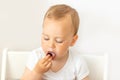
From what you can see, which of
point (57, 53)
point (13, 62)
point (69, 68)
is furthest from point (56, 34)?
point (13, 62)

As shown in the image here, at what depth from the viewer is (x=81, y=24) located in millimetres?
1223

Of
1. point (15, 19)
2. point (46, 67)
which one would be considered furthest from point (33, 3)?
point (46, 67)

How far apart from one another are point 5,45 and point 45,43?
287mm

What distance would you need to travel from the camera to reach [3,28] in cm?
120

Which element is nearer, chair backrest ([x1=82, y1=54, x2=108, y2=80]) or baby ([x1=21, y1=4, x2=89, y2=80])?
baby ([x1=21, y1=4, x2=89, y2=80])

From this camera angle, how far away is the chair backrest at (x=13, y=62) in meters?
1.17

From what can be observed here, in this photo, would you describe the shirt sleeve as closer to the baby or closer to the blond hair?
the baby

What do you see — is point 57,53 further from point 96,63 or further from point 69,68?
point 96,63

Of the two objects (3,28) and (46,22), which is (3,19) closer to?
(3,28)

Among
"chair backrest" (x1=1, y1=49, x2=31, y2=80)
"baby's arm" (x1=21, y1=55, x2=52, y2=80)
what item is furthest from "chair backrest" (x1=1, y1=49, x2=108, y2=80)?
"baby's arm" (x1=21, y1=55, x2=52, y2=80)

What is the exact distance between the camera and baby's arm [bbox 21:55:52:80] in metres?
0.99

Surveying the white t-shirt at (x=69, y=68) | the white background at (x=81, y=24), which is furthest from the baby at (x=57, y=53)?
the white background at (x=81, y=24)

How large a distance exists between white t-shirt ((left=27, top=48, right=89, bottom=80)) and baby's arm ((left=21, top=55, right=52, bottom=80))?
32 mm

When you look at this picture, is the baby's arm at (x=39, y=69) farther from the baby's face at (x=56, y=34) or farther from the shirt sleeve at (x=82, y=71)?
the shirt sleeve at (x=82, y=71)
